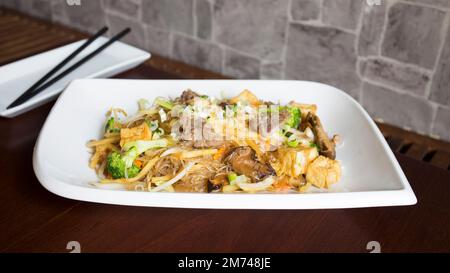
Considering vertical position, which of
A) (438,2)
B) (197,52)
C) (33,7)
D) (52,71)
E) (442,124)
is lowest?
(442,124)

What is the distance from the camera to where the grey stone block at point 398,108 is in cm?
228

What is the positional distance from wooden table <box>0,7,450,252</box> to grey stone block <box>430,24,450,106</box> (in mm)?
1102

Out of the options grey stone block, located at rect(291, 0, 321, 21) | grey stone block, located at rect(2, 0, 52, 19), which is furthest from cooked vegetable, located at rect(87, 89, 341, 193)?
grey stone block, located at rect(2, 0, 52, 19)

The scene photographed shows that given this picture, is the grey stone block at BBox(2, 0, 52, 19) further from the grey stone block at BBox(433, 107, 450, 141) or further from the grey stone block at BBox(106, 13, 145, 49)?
the grey stone block at BBox(433, 107, 450, 141)

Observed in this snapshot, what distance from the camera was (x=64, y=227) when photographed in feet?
3.47

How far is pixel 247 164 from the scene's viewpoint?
3.80 ft

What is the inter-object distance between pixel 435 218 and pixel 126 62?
117 cm

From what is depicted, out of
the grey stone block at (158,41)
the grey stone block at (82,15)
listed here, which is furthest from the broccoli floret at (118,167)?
the grey stone block at (82,15)

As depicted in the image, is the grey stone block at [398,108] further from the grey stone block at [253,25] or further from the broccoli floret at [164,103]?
the broccoli floret at [164,103]

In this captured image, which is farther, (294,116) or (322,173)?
(294,116)

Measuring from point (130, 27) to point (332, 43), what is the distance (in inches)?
59.9

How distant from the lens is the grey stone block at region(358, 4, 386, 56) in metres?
2.20

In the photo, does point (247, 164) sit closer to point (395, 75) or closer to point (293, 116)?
point (293, 116)

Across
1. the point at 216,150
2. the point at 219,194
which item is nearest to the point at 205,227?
the point at 219,194
